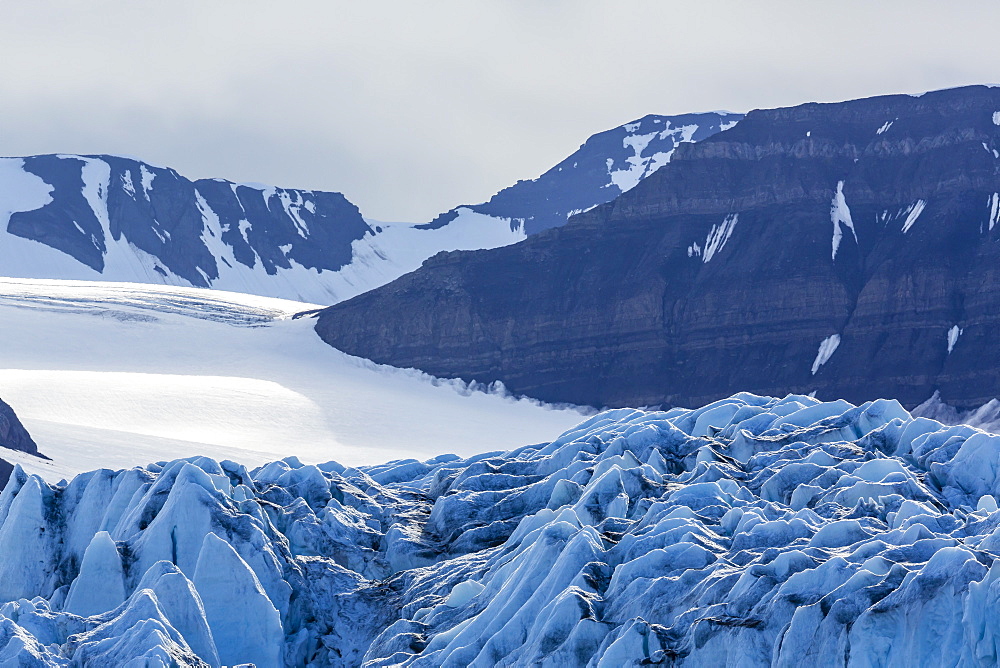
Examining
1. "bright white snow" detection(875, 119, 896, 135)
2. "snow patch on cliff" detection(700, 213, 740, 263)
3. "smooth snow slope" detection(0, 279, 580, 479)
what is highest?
"bright white snow" detection(875, 119, 896, 135)

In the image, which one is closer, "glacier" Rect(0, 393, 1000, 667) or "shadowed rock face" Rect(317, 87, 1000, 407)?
"glacier" Rect(0, 393, 1000, 667)

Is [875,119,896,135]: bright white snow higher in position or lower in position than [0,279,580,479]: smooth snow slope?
higher

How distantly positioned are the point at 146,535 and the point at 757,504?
574 inches

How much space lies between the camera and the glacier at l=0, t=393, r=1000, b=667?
1010 inches

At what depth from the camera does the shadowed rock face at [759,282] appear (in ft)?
408

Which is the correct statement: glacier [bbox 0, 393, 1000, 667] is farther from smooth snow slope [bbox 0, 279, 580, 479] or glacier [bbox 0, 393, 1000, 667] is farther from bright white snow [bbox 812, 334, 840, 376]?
bright white snow [bbox 812, 334, 840, 376]

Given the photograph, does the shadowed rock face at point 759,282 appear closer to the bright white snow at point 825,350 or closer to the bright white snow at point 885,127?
the bright white snow at point 825,350

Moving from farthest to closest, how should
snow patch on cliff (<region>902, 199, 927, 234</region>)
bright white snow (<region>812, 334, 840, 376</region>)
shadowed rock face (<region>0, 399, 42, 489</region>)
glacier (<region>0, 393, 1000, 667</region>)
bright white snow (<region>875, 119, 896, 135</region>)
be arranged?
bright white snow (<region>875, 119, 896, 135</region>) < snow patch on cliff (<region>902, 199, 927, 234</region>) < bright white snow (<region>812, 334, 840, 376</region>) < shadowed rock face (<region>0, 399, 42, 489</region>) < glacier (<region>0, 393, 1000, 667</region>)

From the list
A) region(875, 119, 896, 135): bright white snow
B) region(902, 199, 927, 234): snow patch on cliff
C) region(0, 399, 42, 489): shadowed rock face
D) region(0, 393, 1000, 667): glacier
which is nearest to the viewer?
region(0, 393, 1000, 667): glacier

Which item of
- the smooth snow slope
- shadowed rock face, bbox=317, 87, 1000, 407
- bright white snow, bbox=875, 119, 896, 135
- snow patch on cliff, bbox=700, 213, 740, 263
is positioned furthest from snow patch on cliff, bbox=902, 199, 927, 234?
the smooth snow slope

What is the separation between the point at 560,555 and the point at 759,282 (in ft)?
347

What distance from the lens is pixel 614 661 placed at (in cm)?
2639

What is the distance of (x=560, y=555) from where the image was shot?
30.5 m

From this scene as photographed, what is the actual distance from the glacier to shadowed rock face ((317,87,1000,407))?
80.6m
